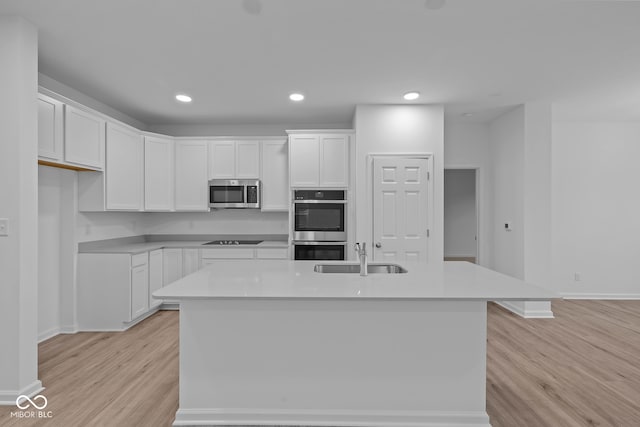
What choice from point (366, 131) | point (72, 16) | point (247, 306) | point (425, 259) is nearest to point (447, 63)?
point (366, 131)

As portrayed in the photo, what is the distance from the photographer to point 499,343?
3463 mm

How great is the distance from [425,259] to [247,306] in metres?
2.79

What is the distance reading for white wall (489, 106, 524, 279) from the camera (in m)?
4.43

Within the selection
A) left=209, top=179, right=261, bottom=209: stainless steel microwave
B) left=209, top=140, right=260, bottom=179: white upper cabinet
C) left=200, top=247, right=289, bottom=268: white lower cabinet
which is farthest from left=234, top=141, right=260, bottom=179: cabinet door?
left=200, top=247, right=289, bottom=268: white lower cabinet

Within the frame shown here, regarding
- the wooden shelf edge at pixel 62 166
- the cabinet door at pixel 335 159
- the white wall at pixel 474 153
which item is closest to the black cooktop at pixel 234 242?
the cabinet door at pixel 335 159

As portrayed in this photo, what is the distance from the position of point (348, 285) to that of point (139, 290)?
9.91 feet

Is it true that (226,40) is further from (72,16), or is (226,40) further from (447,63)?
(447,63)

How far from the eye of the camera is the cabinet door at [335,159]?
4.55m

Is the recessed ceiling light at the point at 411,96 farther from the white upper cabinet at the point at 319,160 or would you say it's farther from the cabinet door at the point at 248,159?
the cabinet door at the point at 248,159

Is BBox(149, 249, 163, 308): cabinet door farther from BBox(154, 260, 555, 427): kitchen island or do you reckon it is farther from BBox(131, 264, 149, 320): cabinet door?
BBox(154, 260, 555, 427): kitchen island

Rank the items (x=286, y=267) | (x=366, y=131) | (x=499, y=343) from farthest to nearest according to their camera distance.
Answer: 1. (x=366, y=131)
2. (x=499, y=343)
3. (x=286, y=267)

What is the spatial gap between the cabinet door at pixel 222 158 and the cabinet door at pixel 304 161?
2.94ft

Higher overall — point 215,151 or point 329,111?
point 329,111
